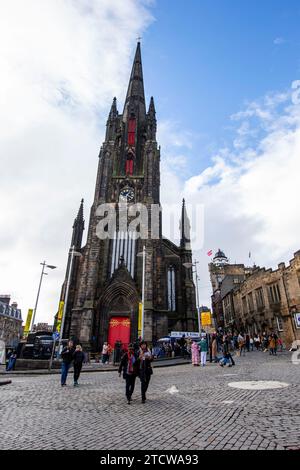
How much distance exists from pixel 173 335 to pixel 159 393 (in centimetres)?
1609

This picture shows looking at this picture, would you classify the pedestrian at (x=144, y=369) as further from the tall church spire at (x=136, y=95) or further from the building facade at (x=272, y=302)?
the tall church spire at (x=136, y=95)

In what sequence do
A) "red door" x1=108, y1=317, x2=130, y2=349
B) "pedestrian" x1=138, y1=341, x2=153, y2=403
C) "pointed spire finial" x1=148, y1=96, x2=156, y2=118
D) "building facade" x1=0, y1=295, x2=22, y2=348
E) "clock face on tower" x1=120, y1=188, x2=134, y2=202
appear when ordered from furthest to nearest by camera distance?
"building facade" x1=0, y1=295, x2=22, y2=348 → "pointed spire finial" x1=148, y1=96, x2=156, y2=118 → "clock face on tower" x1=120, y1=188, x2=134, y2=202 → "red door" x1=108, y1=317, x2=130, y2=349 → "pedestrian" x1=138, y1=341, x2=153, y2=403

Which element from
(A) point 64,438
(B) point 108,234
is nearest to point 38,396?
(A) point 64,438

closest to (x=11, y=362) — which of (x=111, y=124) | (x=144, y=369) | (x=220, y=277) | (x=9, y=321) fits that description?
(x=144, y=369)

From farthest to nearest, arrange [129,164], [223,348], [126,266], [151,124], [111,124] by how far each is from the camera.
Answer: [151,124] → [111,124] → [129,164] → [126,266] → [223,348]

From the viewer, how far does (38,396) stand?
299 inches

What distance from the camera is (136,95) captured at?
157ft

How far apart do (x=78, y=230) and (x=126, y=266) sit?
339 inches

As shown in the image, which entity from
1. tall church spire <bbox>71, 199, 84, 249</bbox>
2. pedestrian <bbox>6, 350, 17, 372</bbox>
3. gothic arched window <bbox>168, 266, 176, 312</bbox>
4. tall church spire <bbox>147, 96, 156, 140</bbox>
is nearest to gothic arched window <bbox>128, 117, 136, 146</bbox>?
tall church spire <bbox>147, 96, 156, 140</bbox>

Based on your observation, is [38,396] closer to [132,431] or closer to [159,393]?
[159,393]

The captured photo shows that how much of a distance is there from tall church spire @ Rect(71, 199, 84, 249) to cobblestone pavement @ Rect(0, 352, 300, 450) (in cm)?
2530

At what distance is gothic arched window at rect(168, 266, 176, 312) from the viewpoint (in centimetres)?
3043

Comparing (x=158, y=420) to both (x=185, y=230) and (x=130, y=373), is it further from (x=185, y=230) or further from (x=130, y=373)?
(x=185, y=230)

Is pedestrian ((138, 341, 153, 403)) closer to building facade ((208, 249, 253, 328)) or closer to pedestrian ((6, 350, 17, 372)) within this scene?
pedestrian ((6, 350, 17, 372))
